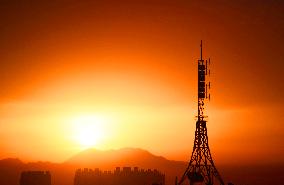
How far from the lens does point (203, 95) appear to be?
58406 mm

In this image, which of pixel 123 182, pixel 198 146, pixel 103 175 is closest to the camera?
pixel 198 146

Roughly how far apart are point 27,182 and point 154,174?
42272 mm

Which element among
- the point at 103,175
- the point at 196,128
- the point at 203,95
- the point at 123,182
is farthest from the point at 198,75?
the point at 103,175

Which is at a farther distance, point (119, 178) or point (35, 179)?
point (35, 179)

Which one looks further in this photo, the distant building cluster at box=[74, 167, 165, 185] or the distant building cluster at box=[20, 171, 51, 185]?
the distant building cluster at box=[20, 171, 51, 185]

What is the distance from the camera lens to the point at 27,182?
14275cm

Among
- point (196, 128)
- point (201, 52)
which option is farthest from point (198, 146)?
point (201, 52)

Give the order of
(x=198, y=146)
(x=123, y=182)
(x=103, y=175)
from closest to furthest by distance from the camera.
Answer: (x=198, y=146) < (x=123, y=182) < (x=103, y=175)

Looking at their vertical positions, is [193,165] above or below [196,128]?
below

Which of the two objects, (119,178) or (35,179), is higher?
(119,178)

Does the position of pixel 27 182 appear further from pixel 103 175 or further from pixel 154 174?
pixel 154 174

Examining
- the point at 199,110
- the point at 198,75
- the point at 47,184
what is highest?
the point at 198,75

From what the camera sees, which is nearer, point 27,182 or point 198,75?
point 198,75

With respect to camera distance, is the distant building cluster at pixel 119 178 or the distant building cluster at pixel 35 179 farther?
the distant building cluster at pixel 35 179
